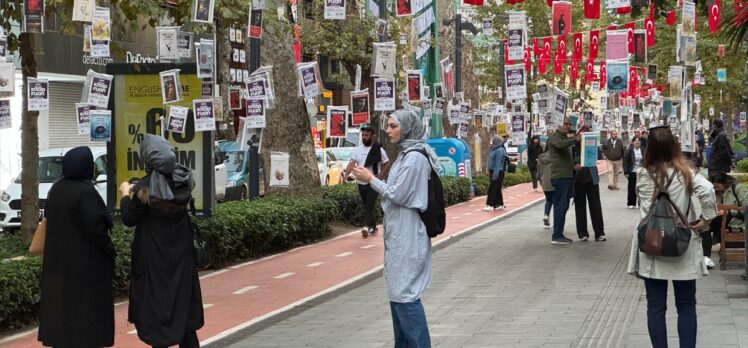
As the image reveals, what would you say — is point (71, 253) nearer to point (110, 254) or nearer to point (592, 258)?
point (110, 254)

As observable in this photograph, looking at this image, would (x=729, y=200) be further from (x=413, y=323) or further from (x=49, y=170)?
(x=49, y=170)

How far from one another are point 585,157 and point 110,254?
10.8 metres

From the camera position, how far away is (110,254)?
328 inches

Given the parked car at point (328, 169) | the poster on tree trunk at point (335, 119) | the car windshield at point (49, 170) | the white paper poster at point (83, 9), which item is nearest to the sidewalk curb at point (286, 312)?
the poster on tree trunk at point (335, 119)

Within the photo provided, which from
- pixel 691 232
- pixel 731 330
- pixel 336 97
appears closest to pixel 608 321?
pixel 731 330

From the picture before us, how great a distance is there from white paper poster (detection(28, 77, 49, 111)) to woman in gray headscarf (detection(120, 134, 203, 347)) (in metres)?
5.04

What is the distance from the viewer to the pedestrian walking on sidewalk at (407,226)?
787 centimetres

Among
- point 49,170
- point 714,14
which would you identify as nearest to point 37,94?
point 49,170

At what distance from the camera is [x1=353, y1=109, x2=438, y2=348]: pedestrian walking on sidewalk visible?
7871 mm

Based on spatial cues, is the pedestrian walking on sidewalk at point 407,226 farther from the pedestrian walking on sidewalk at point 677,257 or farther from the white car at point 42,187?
the white car at point 42,187

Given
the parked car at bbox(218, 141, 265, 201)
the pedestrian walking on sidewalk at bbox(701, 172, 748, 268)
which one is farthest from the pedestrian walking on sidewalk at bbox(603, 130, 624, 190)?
the pedestrian walking on sidewalk at bbox(701, 172, 748, 268)

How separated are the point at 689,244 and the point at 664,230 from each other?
19cm

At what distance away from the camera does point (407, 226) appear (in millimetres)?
7906

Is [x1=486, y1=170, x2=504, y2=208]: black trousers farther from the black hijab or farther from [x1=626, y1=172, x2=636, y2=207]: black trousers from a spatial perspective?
the black hijab
